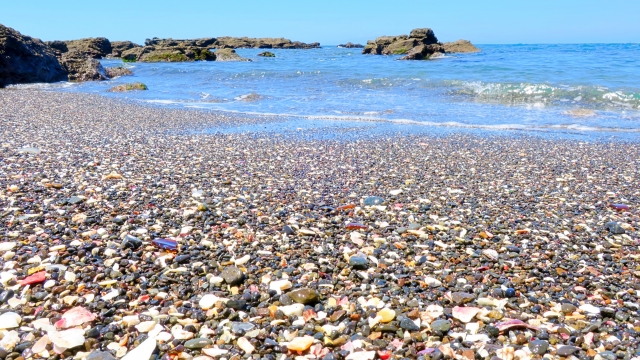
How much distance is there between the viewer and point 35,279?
3453 mm

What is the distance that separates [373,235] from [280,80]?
2732cm

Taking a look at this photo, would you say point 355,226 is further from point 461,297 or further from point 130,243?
point 130,243

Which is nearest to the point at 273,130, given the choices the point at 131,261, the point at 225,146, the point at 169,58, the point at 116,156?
the point at 225,146

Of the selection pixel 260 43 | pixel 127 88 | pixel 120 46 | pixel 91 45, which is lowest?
pixel 127 88

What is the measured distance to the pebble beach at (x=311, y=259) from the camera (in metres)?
2.91

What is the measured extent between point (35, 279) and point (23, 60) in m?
28.4

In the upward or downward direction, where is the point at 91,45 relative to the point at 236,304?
upward

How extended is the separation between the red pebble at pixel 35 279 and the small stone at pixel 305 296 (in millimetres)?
1992

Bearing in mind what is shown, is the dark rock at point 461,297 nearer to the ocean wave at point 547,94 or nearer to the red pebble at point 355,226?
the red pebble at point 355,226

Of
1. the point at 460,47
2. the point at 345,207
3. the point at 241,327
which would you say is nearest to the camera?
the point at 241,327

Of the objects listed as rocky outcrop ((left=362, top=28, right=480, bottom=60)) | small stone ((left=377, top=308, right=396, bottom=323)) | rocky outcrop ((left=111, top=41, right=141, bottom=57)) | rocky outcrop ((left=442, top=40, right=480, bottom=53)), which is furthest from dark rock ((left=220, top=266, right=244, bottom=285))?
rocky outcrop ((left=111, top=41, right=141, bottom=57))

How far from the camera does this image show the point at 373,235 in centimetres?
464

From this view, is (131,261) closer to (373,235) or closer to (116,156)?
(373,235)

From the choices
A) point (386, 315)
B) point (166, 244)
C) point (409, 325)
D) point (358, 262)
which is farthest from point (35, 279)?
point (409, 325)
